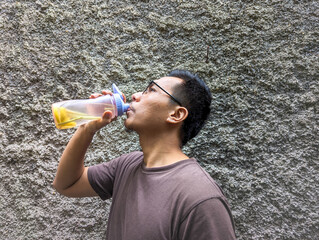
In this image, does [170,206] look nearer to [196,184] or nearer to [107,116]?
[196,184]

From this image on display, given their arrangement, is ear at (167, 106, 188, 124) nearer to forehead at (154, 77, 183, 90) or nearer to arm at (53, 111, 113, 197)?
forehead at (154, 77, 183, 90)

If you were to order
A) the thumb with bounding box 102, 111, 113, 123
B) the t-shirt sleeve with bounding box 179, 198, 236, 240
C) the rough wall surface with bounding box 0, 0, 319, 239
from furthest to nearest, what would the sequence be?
the rough wall surface with bounding box 0, 0, 319, 239, the thumb with bounding box 102, 111, 113, 123, the t-shirt sleeve with bounding box 179, 198, 236, 240

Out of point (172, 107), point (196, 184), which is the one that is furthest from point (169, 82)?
point (196, 184)

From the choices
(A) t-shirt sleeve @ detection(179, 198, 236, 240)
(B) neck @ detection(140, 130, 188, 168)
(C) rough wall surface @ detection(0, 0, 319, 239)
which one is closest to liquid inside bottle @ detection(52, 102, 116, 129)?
(B) neck @ detection(140, 130, 188, 168)

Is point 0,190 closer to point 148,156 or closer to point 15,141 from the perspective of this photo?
point 15,141

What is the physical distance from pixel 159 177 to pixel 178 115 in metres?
0.22

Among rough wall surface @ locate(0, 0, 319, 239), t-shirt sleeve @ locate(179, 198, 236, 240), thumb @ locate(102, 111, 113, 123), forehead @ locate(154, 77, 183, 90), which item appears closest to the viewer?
t-shirt sleeve @ locate(179, 198, 236, 240)

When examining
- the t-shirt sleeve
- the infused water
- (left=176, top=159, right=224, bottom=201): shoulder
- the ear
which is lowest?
the t-shirt sleeve

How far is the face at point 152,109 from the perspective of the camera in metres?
0.88

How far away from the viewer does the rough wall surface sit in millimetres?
1121

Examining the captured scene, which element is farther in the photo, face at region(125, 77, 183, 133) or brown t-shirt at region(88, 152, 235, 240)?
face at region(125, 77, 183, 133)

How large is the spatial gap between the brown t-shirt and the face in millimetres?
131

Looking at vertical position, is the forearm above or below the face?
below

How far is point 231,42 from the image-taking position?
1189mm
